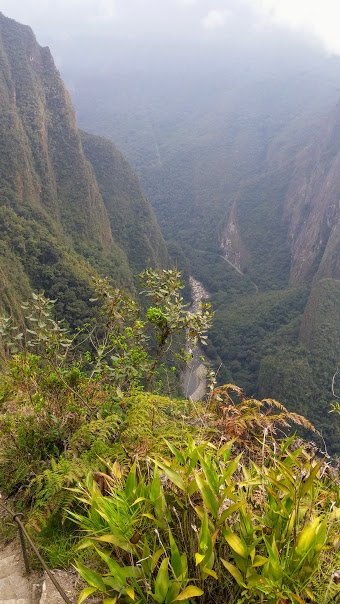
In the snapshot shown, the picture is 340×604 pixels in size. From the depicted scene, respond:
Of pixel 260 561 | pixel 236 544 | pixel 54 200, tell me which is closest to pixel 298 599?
pixel 260 561

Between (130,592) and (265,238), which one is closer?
(130,592)

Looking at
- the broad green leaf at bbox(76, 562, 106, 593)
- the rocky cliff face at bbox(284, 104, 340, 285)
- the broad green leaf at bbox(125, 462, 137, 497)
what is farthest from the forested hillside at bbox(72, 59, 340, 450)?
the broad green leaf at bbox(76, 562, 106, 593)

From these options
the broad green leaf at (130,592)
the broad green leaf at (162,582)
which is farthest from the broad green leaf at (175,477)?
the broad green leaf at (130,592)

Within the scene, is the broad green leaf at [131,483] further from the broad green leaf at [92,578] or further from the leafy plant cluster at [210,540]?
the broad green leaf at [92,578]

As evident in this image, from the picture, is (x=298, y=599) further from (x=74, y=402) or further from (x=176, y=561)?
(x=74, y=402)

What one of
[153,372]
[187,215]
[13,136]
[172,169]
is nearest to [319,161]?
[187,215]

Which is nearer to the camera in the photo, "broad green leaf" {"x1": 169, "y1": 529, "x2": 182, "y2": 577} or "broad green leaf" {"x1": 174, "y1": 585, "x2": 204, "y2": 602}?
"broad green leaf" {"x1": 174, "y1": 585, "x2": 204, "y2": 602}

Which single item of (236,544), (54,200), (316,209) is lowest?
(236,544)

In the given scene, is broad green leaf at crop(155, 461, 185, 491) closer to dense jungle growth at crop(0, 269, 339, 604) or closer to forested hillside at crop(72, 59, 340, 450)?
dense jungle growth at crop(0, 269, 339, 604)
